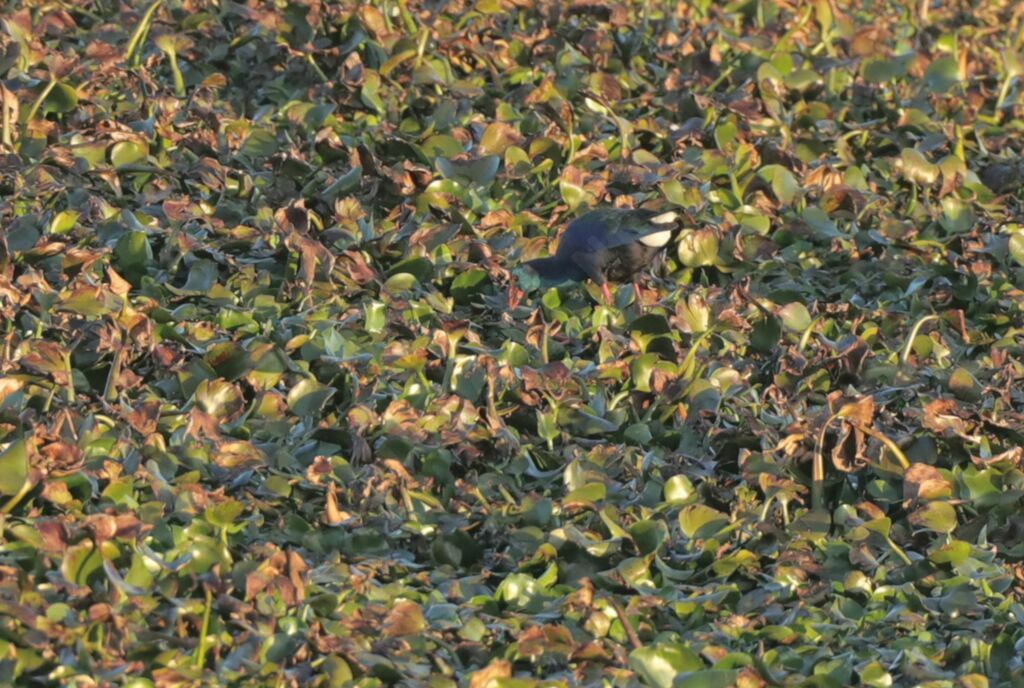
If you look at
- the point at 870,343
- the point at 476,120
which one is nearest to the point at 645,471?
the point at 870,343

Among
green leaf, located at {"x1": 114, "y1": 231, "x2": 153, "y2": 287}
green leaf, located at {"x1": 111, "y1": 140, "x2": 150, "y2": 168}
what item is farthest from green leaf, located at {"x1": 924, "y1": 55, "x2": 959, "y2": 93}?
green leaf, located at {"x1": 114, "y1": 231, "x2": 153, "y2": 287}

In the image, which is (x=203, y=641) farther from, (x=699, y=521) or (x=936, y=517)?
(x=936, y=517)

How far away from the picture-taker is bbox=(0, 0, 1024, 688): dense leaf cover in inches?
109

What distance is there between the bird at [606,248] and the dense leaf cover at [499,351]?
62 mm

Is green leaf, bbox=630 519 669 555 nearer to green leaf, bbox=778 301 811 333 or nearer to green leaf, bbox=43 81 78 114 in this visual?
green leaf, bbox=778 301 811 333

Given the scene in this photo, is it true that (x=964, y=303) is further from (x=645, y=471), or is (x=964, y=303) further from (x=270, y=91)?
(x=270, y=91)

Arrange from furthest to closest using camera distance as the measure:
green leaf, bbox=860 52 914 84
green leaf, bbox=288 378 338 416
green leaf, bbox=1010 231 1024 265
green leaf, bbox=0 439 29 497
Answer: green leaf, bbox=860 52 914 84 < green leaf, bbox=1010 231 1024 265 < green leaf, bbox=288 378 338 416 < green leaf, bbox=0 439 29 497

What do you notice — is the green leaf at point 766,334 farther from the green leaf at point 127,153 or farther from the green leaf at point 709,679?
the green leaf at point 127,153

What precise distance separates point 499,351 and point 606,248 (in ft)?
1.42

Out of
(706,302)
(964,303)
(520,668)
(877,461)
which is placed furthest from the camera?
(964,303)

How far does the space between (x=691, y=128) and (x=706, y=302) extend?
0.88m

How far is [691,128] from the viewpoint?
454 cm

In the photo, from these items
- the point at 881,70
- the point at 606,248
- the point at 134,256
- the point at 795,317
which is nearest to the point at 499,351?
the point at 606,248

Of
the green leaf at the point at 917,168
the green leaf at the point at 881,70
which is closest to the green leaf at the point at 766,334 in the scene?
the green leaf at the point at 917,168
